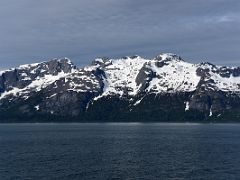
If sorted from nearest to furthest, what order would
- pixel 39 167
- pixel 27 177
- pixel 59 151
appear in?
pixel 27 177 < pixel 39 167 < pixel 59 151

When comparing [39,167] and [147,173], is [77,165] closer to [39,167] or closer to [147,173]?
[39,167]

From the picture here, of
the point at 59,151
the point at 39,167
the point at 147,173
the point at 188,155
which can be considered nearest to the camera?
the point at 147,173

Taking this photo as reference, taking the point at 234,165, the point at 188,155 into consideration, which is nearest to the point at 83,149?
the point at 188,155

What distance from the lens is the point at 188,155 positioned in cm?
16625

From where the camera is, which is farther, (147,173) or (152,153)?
(152,153)

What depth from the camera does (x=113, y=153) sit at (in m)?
175

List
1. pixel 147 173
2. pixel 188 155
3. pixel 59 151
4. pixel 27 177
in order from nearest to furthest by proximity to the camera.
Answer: pixel 27 177
pixel 147 173
pixel 188 155
pixel 59 151

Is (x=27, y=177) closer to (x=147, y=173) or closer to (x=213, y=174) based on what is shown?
(x=147, y=173)

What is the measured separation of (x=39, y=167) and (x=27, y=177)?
16.9 metres

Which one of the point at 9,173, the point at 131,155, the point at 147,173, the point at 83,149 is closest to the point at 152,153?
the point at 131,155

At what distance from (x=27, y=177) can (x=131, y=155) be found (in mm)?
56947

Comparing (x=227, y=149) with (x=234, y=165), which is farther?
(x=227, y=149)

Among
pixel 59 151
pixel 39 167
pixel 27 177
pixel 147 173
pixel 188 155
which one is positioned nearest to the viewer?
pixel 27 177

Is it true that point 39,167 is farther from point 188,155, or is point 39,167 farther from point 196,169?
point 188,155
